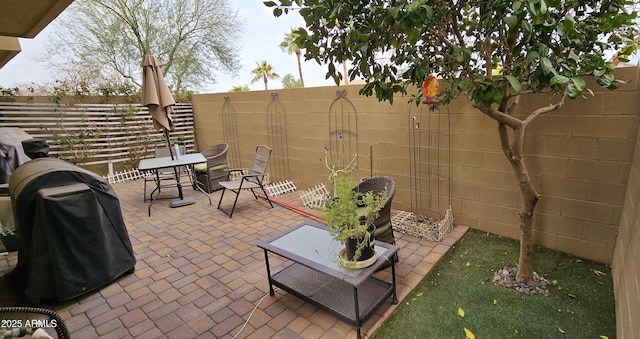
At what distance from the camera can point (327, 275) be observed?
2125 millimetres

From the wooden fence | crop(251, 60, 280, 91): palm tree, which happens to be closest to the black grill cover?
the wooden fence

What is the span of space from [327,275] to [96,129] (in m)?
6.26

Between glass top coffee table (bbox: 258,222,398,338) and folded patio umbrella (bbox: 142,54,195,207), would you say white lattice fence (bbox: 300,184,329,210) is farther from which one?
folded patio umbrella (bbox: 142,54,195,207)

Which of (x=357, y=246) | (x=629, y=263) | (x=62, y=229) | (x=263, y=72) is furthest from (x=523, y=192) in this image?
(x=263, y=72)

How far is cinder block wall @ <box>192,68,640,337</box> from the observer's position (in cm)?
231

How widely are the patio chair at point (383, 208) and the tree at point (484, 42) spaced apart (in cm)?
81

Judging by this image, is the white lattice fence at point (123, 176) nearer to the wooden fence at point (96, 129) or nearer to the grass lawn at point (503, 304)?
the wooden fence at point (96, 129)

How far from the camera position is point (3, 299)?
8.15ft

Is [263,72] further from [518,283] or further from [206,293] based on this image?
[518,283]

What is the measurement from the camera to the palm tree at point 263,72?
21312mm

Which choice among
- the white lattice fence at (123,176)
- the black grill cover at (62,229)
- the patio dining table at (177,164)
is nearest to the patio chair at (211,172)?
the patio dining table at (177,164)

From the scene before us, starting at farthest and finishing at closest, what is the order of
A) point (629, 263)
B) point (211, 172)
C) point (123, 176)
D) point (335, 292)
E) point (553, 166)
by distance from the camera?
point (123, 176)
point (211, 172)
point (553, 166)
point (335, 292)
point (629, 263)

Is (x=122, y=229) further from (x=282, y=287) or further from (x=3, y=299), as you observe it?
(x=282, y=287)

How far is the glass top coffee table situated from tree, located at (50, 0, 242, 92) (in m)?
8.22
